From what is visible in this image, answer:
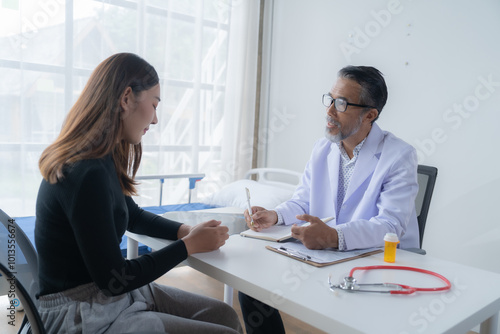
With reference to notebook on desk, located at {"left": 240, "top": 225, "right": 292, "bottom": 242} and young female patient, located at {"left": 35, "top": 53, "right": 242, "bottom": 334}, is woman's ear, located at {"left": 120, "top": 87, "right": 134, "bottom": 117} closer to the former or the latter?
young female patient, located at {"left": 35, "top": 53, "right": 242, "bottom": 334}

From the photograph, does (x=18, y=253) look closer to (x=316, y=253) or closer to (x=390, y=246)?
(x=316, y=253)

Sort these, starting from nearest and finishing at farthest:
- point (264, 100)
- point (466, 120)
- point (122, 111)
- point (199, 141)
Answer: point (122, 111)
point (466, 120)
point (199, 141)
point (264, 100)

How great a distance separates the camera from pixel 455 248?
2.48m

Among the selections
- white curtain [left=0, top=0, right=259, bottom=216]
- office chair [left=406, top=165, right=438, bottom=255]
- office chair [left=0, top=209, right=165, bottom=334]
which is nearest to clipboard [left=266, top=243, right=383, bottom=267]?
office chair [left=406, top=165, right=438, bottom=255]

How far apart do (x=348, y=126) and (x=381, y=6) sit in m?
1.50

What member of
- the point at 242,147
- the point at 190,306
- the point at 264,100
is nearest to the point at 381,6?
the point at 264,100

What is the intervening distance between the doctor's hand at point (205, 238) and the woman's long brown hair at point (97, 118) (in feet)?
1.09

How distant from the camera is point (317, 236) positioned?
126 cm

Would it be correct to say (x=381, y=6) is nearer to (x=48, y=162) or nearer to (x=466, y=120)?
(x=466, y=120)

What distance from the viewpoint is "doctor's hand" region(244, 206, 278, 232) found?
150 centimetres

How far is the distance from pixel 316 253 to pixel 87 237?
652 millimetres

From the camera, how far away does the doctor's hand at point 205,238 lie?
1154 mm

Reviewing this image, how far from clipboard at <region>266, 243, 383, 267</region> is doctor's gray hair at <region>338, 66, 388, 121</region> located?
2.23 feet

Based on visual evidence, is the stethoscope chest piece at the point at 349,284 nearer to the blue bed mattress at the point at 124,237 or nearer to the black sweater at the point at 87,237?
the black sweater at the point at 87,237
